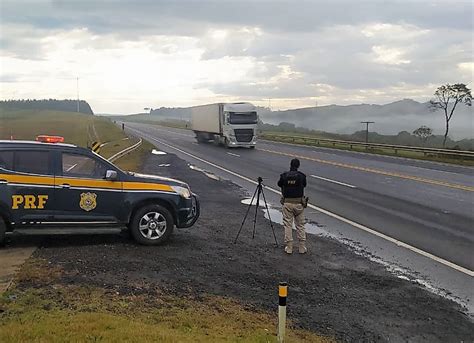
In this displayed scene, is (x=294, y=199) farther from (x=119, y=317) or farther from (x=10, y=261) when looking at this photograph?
(x=10, y=261)

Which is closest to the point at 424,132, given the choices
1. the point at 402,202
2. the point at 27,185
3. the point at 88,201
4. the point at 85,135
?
the point at 85,135

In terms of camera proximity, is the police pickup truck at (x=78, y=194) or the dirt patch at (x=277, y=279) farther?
the police pickup truck at (x=78, y=194)

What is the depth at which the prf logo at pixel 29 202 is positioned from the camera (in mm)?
8445

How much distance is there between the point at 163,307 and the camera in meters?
6.21

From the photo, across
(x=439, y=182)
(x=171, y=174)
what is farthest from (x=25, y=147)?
(x=439, y=182)

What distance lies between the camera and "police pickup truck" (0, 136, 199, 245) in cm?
850

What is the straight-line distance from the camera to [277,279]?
25.5 ft

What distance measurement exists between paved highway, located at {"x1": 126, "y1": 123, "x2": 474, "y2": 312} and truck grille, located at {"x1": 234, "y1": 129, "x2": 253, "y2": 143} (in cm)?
1373

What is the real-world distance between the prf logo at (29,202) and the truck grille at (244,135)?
33881 mm

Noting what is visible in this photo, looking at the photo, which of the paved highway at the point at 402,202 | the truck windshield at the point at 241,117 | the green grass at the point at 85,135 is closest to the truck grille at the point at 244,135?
the truck windshield at the point at 241,117

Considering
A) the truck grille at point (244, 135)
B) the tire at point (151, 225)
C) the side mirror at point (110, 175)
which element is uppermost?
the truck grille at point (244, 135)

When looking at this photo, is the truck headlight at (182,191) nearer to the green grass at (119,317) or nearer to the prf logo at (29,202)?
the prf logo at (29,202)

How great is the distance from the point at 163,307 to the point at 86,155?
3846 mm

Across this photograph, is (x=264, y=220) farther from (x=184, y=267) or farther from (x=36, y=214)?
(x=36, y=214)
